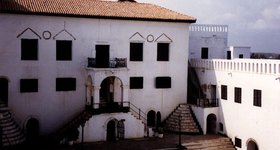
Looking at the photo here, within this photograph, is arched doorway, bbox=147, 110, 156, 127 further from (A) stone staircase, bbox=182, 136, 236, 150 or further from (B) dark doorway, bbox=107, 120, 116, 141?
(A) stone staircase, bbox=182, 136, 236, 150

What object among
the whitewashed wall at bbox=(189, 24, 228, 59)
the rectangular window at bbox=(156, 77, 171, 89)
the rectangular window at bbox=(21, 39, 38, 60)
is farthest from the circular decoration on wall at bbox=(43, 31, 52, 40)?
the whitewashed wall at bbox=(189, 24, 228, 59)

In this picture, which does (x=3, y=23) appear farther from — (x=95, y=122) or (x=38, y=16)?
(x=95, y=122)

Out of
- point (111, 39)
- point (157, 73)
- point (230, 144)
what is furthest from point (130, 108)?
point (230, 144)

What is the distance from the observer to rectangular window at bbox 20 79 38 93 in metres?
27.5

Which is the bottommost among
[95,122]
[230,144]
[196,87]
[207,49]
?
[230,144]

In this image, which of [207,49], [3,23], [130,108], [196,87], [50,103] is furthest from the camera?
[207,49]

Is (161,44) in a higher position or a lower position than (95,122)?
higher

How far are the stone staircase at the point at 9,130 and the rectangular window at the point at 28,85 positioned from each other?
6.94 ft

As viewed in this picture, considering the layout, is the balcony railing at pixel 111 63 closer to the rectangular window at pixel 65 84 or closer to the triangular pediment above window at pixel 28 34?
the rectangular window at pixel 65 84

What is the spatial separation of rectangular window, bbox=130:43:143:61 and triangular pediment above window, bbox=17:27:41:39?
775 cm

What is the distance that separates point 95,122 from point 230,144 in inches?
432

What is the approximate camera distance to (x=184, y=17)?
106 ft

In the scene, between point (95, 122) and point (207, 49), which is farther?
point (207, 49)

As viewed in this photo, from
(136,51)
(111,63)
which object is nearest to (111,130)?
(111,63)
